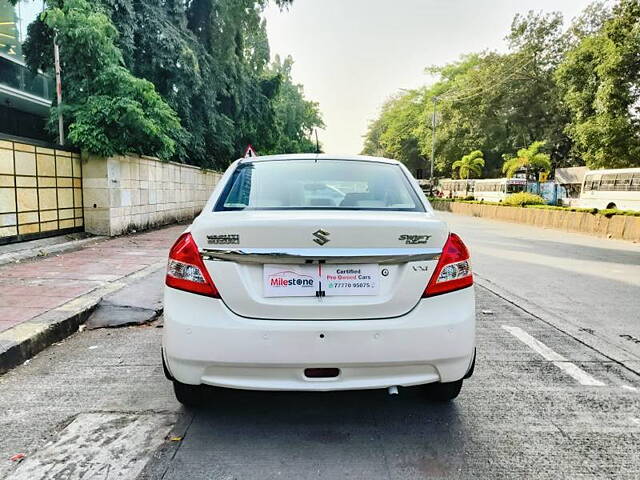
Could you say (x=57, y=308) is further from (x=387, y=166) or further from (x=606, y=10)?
(x=606, y=10)

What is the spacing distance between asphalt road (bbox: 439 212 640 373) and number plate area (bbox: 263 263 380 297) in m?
2.72

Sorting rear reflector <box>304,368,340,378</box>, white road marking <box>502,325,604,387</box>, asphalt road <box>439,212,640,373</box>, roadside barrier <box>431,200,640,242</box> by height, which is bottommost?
white road marking <box>502,325,604,387</box>

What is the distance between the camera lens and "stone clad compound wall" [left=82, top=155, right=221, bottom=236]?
11375 mm

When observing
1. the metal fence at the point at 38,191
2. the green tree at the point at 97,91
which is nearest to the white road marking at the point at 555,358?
the metal fence at the point at 38,191

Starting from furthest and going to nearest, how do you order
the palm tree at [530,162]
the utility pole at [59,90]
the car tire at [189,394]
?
the palm tree at [530,162] → the utility pole at [59,90] → the car tire at [189,394]

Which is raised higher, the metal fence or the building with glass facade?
the building with glass facade

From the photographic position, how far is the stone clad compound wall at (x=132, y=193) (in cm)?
1138

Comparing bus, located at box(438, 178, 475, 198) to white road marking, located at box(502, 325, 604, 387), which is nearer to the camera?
white road marking, located at box(502, 325, 604, 387)

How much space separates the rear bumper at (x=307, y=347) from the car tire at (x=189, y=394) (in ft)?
0.87

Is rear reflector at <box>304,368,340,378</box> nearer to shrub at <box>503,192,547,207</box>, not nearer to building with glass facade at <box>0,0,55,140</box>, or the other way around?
building with glass facade at <box>0,0,55,140</box>

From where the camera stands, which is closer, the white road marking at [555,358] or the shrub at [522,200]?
the white road marking at [555,358]

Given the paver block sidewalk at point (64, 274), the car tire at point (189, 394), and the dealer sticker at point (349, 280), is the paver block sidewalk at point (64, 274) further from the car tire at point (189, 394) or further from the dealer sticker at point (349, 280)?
the dealer sticker at point (349, 280)

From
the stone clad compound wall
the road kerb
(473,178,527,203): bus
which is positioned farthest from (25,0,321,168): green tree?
(473,178,527,203): bus

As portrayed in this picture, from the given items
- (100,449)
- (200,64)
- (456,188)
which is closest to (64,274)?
(100,449)
